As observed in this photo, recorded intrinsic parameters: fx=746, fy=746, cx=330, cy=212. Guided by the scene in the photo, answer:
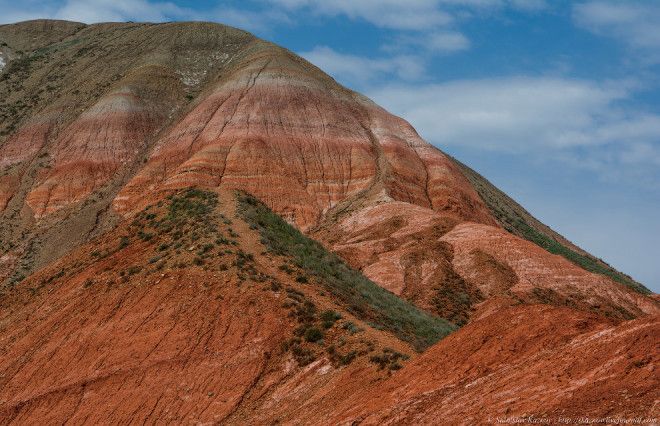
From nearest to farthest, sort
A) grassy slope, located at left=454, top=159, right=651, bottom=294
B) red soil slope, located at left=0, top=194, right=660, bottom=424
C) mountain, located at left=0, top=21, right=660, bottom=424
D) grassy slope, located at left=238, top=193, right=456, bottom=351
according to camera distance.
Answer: red soil slope, located at left=0, top=194, right=660, bottom=424
mountain, located at left=0, top=21, right=660, bottom=424
grassy slope, located at left=238, top=193, right=456, bottom=351
grassy slope, located at left=454, top=159, right=651, bottom=294

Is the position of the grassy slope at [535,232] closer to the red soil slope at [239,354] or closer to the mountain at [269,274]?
the mountain at [269,274]

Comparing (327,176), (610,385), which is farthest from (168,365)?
(327,176)

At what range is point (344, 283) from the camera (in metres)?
30.7

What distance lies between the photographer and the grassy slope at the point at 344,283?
27.2 meters

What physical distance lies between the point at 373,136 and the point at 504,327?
59180 mm

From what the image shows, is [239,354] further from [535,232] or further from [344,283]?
[535,232]

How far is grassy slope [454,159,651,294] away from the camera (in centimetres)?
7969

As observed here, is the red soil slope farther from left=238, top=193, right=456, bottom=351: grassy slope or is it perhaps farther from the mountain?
left=238, top=193, right=456, bottom=351: grassy slope

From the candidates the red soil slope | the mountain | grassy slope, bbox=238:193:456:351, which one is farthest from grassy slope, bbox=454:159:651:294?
the red soil slope

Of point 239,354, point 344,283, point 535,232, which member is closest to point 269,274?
point 239,354

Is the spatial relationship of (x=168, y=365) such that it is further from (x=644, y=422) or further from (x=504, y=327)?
(x=644, y=422)

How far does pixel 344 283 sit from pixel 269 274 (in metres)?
4.79

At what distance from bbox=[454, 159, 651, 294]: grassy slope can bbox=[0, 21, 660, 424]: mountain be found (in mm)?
813

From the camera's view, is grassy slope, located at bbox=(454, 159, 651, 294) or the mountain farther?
grassy slope, located at bbox=(454, 159, 651, 294)
